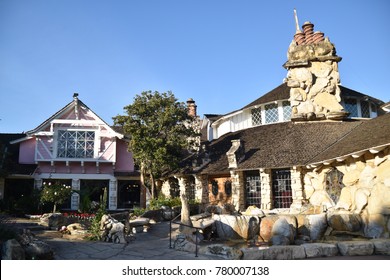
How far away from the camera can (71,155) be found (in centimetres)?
2111

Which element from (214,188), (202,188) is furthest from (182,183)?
(214,188)

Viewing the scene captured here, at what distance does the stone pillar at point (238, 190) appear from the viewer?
1794cm

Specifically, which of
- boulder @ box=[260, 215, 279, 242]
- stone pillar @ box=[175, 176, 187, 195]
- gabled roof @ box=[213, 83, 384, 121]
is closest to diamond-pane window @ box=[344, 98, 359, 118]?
gabled roof @ box=[213, 83, 384, 121]

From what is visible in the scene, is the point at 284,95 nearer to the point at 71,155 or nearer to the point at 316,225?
the point at 316,225

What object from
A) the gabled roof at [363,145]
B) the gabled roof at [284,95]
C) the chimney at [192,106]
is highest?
the chimney at [192,106]

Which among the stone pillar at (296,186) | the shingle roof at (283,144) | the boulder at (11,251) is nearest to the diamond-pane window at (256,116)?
the shingle roof at (283,144)

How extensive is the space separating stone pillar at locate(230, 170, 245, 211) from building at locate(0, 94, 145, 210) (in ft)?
24.8

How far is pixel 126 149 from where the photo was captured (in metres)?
22.7

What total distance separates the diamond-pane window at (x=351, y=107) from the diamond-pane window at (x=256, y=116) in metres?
6.23

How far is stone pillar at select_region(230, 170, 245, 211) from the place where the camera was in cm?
1794

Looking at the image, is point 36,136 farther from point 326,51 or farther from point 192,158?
point 326,51

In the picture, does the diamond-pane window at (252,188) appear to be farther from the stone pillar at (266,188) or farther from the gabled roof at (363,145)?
the gabled roof at (363,145)

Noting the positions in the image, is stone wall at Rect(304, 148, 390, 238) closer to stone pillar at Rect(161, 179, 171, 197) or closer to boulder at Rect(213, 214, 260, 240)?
boulder at Rect(213, 214, 260, 240)

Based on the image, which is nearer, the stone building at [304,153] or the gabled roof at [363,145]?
the gabled roof at [363,145]
